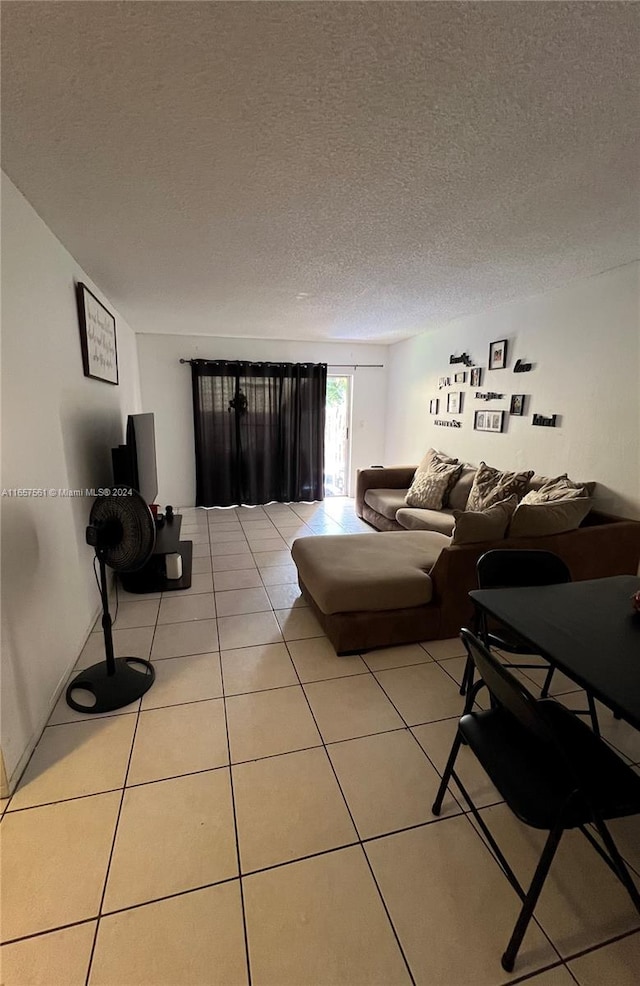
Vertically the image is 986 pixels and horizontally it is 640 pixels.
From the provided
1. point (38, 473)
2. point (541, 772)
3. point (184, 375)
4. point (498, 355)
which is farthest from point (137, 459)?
point (498, 355)

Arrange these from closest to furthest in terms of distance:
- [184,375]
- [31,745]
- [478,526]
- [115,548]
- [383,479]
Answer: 1. [31,745]
2. [115,548]
3. [478,526]
4. [383,479]
5. [184,375]

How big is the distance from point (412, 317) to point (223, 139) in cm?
319

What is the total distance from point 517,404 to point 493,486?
2.61 feet

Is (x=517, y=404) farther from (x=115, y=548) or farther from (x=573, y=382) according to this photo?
(x=115, y=548)

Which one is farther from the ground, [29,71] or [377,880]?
[29,71]

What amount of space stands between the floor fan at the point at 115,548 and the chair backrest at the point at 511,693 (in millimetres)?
1404

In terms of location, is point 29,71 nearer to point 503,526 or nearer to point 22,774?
point 22,774

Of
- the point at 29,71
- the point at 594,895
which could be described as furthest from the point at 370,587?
the point at 29,71

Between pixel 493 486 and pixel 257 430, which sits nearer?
pixel 493 486

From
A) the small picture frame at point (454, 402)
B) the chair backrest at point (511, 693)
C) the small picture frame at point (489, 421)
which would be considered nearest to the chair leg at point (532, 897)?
the chair backrest at point (511, 693)

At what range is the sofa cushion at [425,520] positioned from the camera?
148 inches

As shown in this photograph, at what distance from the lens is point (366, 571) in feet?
8.20

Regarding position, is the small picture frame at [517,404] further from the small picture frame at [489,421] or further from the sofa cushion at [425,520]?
the sofa cushion at [425,520]

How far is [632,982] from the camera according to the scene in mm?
1047
